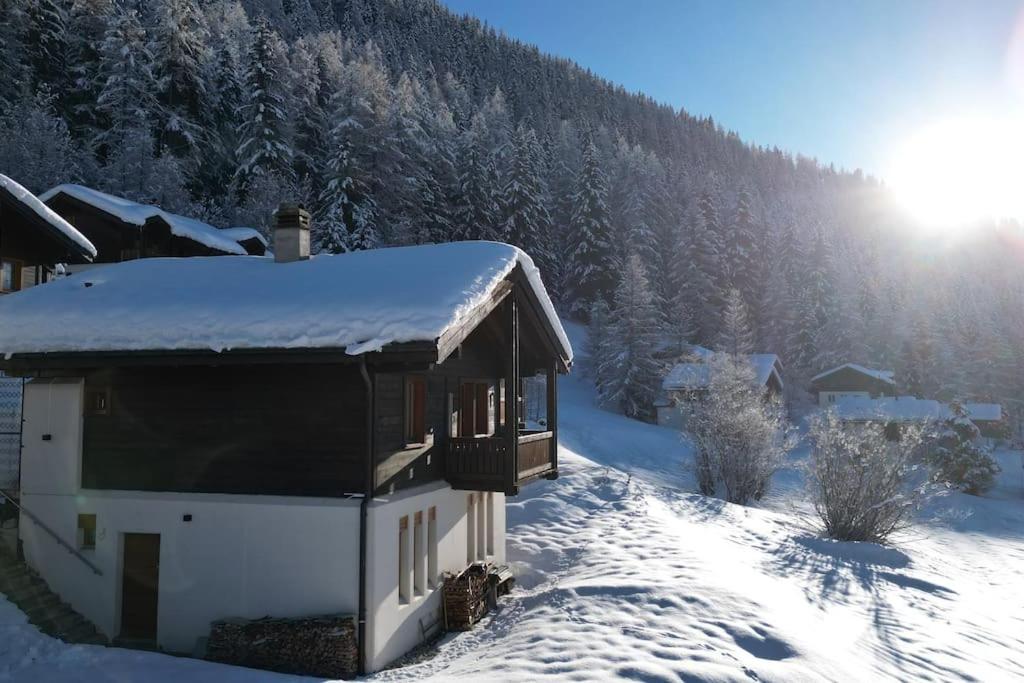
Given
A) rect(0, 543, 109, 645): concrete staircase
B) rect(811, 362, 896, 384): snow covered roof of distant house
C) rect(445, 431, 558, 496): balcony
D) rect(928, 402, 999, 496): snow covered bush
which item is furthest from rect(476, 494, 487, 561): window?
rect(811, 362, 896, 384): snow covered roof of distant house

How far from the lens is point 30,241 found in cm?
1886

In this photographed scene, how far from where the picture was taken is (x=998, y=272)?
504 feet

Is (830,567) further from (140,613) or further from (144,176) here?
(144,176)

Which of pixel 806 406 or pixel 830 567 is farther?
pixel 806 406

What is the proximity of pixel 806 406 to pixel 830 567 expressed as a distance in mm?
45411

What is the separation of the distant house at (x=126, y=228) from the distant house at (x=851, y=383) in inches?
2039

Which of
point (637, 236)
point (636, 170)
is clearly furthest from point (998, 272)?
point (637, 236)

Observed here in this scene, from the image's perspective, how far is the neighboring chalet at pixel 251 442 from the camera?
36.1ft

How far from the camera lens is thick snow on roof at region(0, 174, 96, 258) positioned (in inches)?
647

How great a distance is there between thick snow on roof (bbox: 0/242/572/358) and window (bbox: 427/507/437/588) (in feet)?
15.1

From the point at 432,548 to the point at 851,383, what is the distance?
5846 cm

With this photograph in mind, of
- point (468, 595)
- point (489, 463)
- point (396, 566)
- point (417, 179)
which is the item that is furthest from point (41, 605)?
point (417, 179)

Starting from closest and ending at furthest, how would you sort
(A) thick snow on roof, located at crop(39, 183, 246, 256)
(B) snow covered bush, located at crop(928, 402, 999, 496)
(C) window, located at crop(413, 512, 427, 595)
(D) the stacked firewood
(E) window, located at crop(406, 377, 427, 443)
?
1. (C) window, located at crop(413, 512, 427, 595)
2. (E) window, located at crop(406, 377, 427, 443)
3. (D) the stacked firewood
4. (A) thick snow on roof, located at crop(39, 183, 246, 256)
5. (B) snow covered bush, located at crop(928, 402, 999, 496)

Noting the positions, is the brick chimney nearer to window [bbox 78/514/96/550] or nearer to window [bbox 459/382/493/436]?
window [bbox 459/382/493/436]
